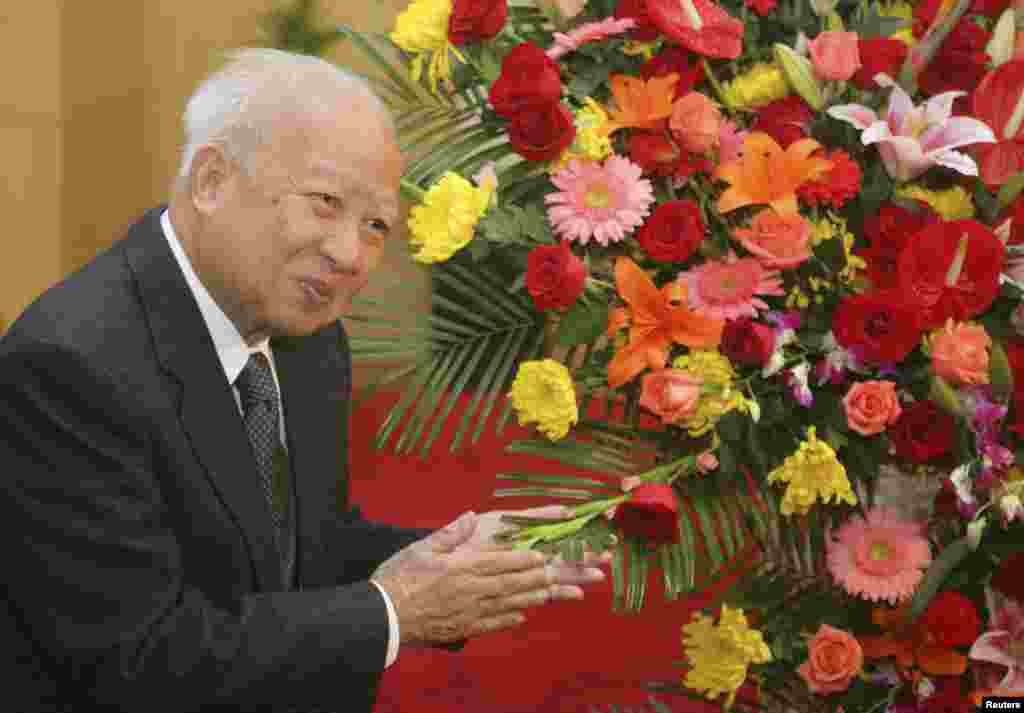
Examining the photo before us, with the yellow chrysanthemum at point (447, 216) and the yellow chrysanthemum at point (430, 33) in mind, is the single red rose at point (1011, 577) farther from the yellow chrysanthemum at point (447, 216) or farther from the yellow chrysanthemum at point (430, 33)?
the yellow chrysanthemum at point (430, 33)

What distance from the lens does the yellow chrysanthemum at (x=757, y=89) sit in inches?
60.5

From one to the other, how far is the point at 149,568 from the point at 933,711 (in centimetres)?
83

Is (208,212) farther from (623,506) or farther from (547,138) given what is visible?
(623,506)

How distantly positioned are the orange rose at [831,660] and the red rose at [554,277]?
437 mm

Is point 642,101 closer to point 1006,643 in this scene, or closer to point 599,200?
point 599,200

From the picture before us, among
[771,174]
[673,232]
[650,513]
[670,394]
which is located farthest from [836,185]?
[650,513]

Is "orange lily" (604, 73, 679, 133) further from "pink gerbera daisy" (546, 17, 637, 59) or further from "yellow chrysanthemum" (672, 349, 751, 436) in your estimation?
"yellow chrysanthemum" (672, 349, 751, 436)

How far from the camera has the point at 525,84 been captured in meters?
1.46

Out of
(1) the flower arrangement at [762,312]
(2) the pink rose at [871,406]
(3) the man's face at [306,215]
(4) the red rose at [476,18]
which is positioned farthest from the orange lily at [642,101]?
(2) the pink rose at [871,406]

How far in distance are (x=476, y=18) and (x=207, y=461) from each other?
557 millimetres

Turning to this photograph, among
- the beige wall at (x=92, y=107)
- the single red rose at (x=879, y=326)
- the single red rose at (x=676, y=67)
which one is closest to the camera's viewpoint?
the single red rose at (x=879, y=326)

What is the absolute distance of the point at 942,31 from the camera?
152cm

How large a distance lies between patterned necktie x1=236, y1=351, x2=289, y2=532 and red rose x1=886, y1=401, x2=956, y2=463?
720 millimetres

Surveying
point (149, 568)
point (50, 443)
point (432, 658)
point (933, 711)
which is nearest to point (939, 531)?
point (933, 711)
